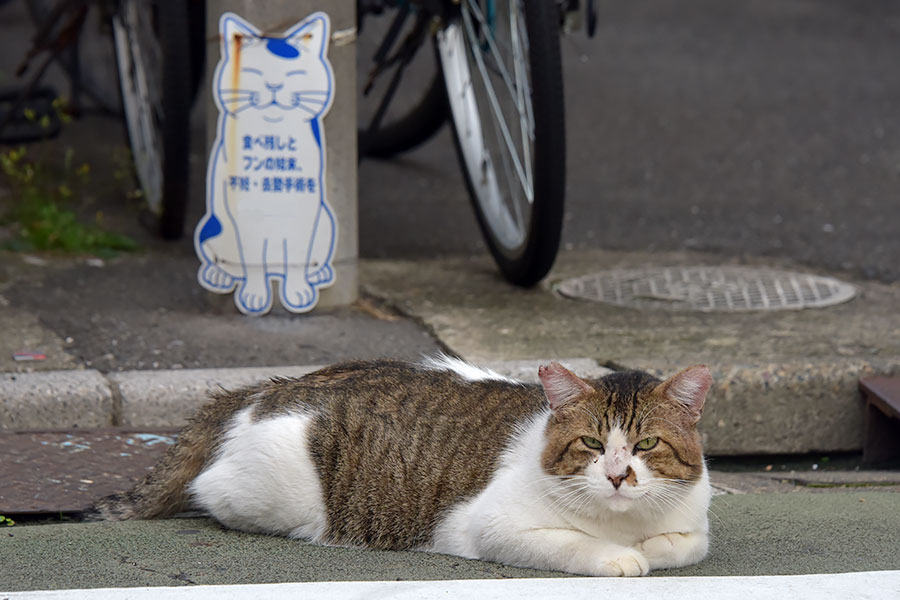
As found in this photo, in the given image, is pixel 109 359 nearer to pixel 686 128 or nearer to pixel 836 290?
pixel 836 290

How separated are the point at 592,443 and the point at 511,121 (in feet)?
9.41

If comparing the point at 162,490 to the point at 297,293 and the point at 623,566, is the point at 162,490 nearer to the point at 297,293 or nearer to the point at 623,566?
the point at 623,566

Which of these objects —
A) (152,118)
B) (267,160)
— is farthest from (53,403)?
(152,118)

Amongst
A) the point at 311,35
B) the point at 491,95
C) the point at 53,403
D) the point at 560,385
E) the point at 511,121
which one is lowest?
the point at 53,403

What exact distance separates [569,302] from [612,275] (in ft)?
1.88

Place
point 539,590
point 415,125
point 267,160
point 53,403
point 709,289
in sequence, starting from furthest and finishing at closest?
point 415,125 < point 709,289 < point 267,160 < point 53,403 < point 539,590

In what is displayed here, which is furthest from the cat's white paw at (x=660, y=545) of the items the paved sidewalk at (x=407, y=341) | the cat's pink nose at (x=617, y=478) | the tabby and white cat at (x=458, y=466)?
the paved sidewalk at (x=407, y=341)

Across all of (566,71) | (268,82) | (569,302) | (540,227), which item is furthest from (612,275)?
(566,71)

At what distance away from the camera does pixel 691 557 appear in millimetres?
2912

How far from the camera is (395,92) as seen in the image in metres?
5.82

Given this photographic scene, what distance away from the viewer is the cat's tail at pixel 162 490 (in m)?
3.27

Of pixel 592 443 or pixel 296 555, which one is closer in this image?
pixel 592 443

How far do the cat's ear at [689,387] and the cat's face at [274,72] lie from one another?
2372 millimetres

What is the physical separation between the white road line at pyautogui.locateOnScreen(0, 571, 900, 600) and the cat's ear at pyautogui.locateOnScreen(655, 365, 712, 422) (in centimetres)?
39
